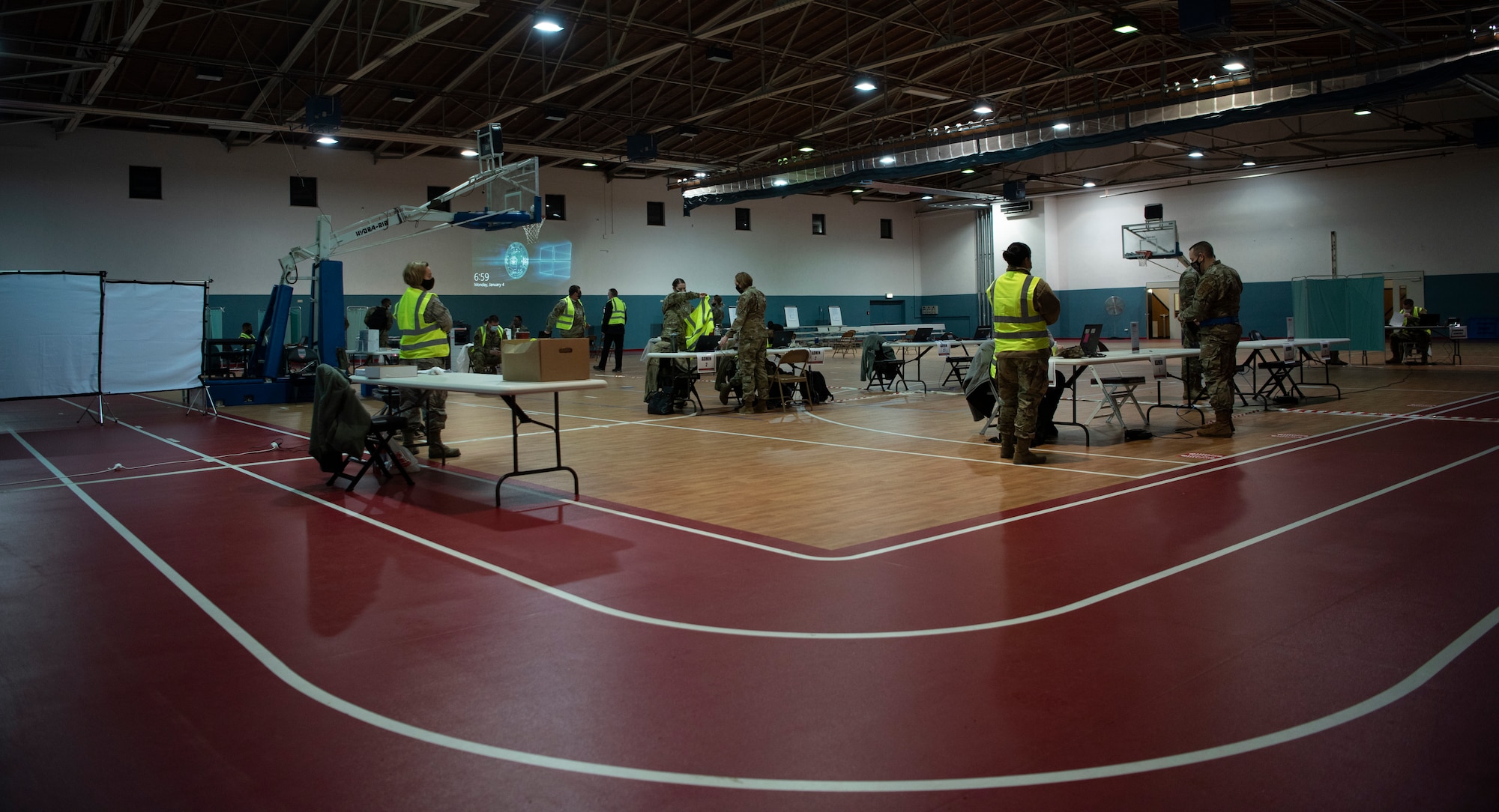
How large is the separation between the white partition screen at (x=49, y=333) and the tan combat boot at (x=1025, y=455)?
1007cm

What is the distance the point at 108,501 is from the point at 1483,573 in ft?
24.9

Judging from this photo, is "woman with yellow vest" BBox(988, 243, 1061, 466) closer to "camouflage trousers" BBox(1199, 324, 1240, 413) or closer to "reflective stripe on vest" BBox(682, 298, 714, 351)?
"camouflage trousers" BBox(1199, 324, 1240, 413)

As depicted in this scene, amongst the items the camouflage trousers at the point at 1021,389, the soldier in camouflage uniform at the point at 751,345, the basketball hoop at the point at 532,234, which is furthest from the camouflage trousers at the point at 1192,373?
the basketball hoop at the point at 532,234

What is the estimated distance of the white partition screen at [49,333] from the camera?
991 centimetres

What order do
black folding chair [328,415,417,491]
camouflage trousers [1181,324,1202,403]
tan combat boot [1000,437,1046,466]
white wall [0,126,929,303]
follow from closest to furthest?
black folding chair [328,415,417,491] → tan combat boot [1000,437,1046,466] → camouflage trousers [1181,324,1202,403] → white wall [0,126,929,303]

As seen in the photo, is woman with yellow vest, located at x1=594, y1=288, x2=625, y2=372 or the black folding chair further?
woman with yellow vest, located at x1=594, y1=288, x2=625, y2=372

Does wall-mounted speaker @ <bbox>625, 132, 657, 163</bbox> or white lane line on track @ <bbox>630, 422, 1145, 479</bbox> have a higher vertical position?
wall-mounted speaker @ <bbox>625, 132, 657, 163</bbox>

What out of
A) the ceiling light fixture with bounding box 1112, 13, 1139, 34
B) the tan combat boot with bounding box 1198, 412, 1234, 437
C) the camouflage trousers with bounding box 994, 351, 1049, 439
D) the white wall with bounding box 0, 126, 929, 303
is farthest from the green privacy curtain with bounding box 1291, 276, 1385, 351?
the white wall with bounding box 0, 126, 929, 303

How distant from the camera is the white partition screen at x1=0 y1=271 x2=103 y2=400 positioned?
390 inches

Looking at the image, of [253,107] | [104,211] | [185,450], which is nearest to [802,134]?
[253,107]

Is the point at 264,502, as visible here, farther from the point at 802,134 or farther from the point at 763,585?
the point at 802,134

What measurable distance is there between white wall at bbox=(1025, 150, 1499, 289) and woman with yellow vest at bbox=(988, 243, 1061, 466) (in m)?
23.1

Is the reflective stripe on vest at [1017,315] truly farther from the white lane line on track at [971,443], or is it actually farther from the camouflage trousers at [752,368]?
the camouflage trousers at [752,368]

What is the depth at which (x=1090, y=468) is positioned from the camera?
6570 millimetres
